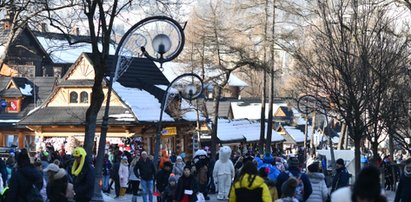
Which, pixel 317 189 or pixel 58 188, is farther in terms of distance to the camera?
pixel 317 189

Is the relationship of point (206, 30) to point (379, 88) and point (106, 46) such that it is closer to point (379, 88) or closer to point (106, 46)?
point (379, 88)

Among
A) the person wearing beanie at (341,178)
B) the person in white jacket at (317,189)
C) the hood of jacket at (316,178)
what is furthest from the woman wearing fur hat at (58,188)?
the person wearing beanie at (341,178)

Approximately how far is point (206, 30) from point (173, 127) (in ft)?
28.7

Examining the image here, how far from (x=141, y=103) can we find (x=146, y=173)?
71.4 ft

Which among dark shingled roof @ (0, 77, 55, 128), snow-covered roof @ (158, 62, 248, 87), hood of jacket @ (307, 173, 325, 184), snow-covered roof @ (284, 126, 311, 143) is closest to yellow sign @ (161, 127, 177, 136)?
snow-covered roof @ (158, 62, 248, 87)

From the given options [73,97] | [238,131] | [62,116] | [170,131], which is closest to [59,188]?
[62,116]

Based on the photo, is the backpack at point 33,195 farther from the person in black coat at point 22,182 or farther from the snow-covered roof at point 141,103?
the snow-covered roof at point 141,103

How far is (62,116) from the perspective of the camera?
45.1m

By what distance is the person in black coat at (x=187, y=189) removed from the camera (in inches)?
719

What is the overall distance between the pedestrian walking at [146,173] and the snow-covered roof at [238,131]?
38005mm

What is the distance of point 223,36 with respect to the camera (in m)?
52.5

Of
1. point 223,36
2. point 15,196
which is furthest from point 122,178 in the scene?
point 223,36

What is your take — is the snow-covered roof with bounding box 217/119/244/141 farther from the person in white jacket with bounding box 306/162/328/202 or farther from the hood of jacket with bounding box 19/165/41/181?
the hood of jacket with bounding box 19/165/41/181

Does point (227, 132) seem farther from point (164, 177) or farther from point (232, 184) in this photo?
point (232, 184)
